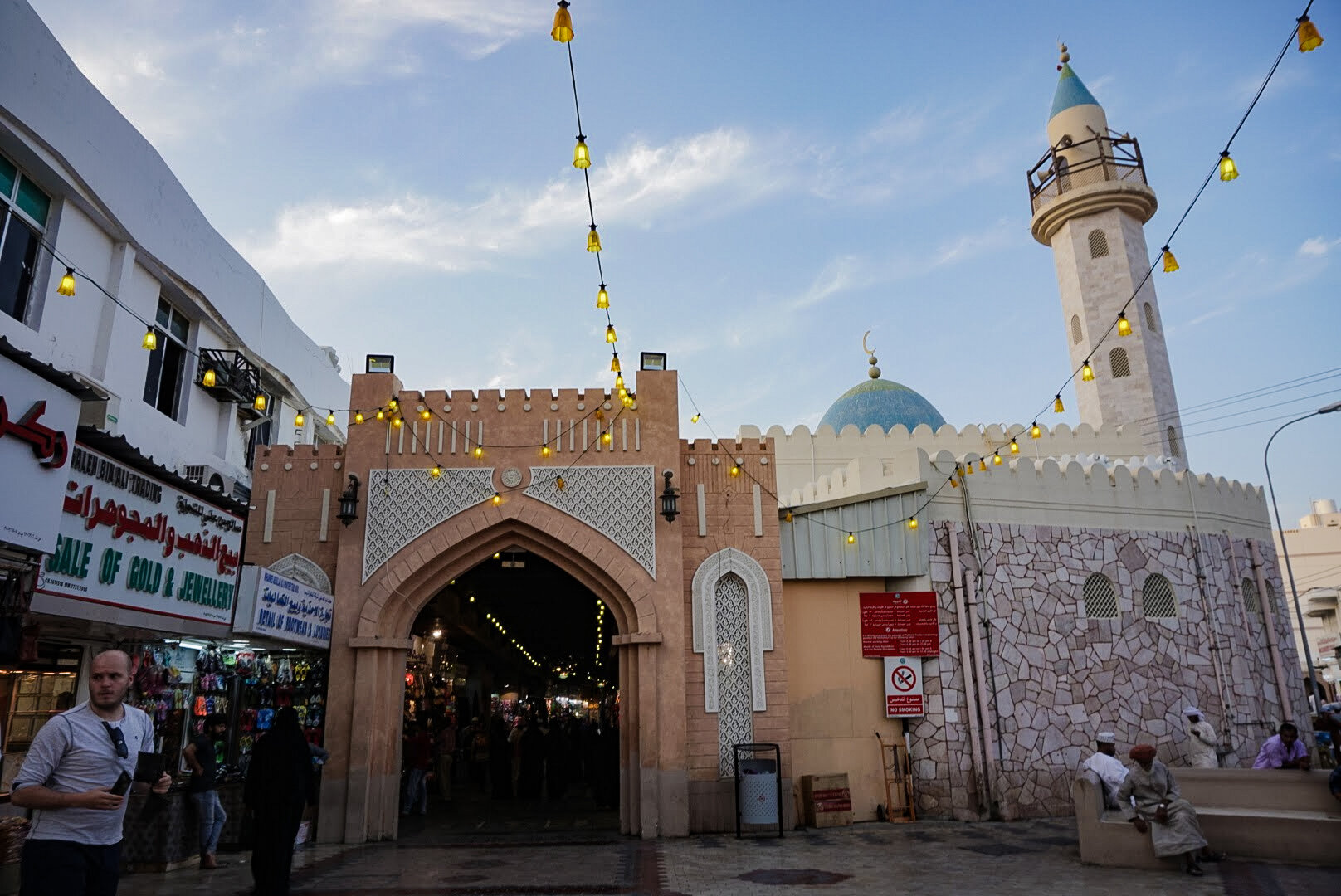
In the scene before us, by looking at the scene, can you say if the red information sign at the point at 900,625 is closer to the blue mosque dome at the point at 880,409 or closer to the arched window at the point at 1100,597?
the arched window at the point at 1100,597

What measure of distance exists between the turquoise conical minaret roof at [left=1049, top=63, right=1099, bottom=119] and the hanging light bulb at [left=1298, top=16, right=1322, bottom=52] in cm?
1752

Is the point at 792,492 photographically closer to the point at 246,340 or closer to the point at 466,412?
the point at 466,412

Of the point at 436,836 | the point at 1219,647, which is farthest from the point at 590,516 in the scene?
the point at 1219,647

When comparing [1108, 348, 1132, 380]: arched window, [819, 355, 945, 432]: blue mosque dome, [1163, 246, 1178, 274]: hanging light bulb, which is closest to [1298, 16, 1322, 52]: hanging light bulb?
[1163, 246, 1178, 274]: hanging light bulb

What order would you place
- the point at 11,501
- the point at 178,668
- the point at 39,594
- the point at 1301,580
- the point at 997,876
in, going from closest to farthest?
the point at 11,501, the point at 39,594, the point at 997,876, the point at 178,668, the point at 1301,580

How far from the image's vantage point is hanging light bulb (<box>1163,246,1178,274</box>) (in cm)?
808

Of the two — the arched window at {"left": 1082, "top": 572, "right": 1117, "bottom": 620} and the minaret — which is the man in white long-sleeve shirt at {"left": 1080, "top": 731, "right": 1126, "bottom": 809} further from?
the minaret

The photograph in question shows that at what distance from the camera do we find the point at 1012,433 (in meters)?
18.3

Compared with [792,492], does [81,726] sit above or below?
below

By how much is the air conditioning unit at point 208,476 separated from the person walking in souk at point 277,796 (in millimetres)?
7532

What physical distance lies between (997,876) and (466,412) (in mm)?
8444

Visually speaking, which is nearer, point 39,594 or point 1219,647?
point 39,594

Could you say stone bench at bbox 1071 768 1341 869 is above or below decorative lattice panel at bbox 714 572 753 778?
below

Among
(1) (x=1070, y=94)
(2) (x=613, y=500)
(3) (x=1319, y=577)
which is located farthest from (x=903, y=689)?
(3) (x=1319, y=577)
